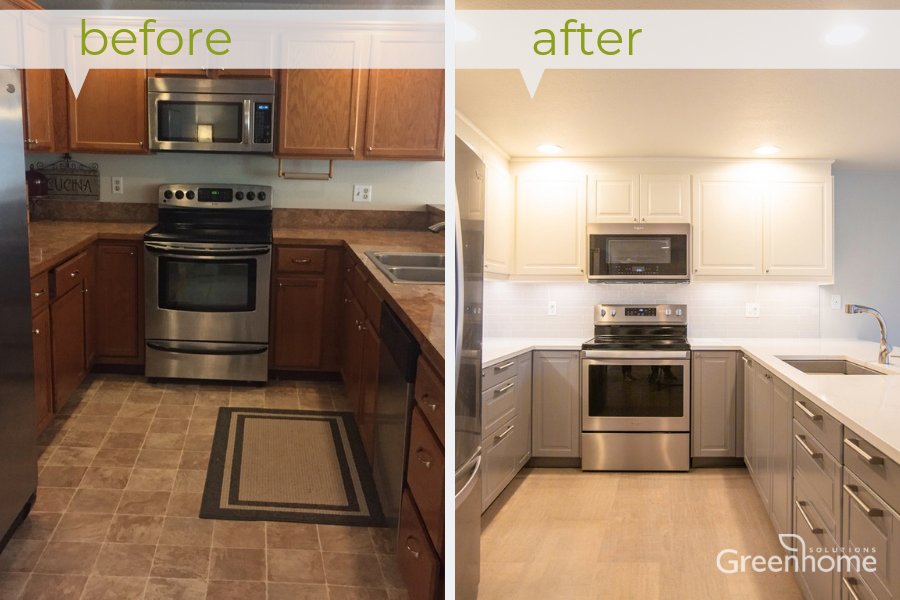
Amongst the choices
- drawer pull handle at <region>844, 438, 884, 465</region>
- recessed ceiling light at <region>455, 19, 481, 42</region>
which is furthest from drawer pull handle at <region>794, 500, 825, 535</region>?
recessed ceiling light at <region>455, 19, 481, 42</region>

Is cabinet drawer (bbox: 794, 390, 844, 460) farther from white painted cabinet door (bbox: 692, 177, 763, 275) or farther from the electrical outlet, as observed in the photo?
the electrical outlet

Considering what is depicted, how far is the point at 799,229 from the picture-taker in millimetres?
4973

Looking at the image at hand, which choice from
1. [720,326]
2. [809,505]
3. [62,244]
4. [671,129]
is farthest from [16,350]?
[720,326]

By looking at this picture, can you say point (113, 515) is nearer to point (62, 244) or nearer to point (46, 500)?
point (46, 500)

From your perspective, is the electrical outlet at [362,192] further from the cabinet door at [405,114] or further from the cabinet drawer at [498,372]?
the cabinet drawer at [498,372]

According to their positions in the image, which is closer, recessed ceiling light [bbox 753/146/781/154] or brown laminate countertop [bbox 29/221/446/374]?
brown laminate countertop [bbox 29/221/446/374]

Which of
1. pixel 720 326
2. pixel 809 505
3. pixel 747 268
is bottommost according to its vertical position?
pixel 809 505

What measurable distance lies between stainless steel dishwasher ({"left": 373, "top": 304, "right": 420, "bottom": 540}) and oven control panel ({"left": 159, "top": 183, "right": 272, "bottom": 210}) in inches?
83.0

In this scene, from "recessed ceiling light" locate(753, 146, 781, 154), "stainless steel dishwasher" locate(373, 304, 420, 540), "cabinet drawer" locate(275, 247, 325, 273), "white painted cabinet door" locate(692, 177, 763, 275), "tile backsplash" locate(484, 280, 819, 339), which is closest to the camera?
"stainless steel dishwasher" locate(373, 304, 420, 540)

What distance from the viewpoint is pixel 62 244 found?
3.23 metres

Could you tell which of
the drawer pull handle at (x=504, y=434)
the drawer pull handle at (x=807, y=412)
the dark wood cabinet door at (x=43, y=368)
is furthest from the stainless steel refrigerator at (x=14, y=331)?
the drawer pull handle at (x=807, y=412)

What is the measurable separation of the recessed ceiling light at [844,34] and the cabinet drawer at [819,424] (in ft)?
3.77

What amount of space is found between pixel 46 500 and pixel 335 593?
3.50ft

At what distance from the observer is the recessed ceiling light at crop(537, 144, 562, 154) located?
4322mm
